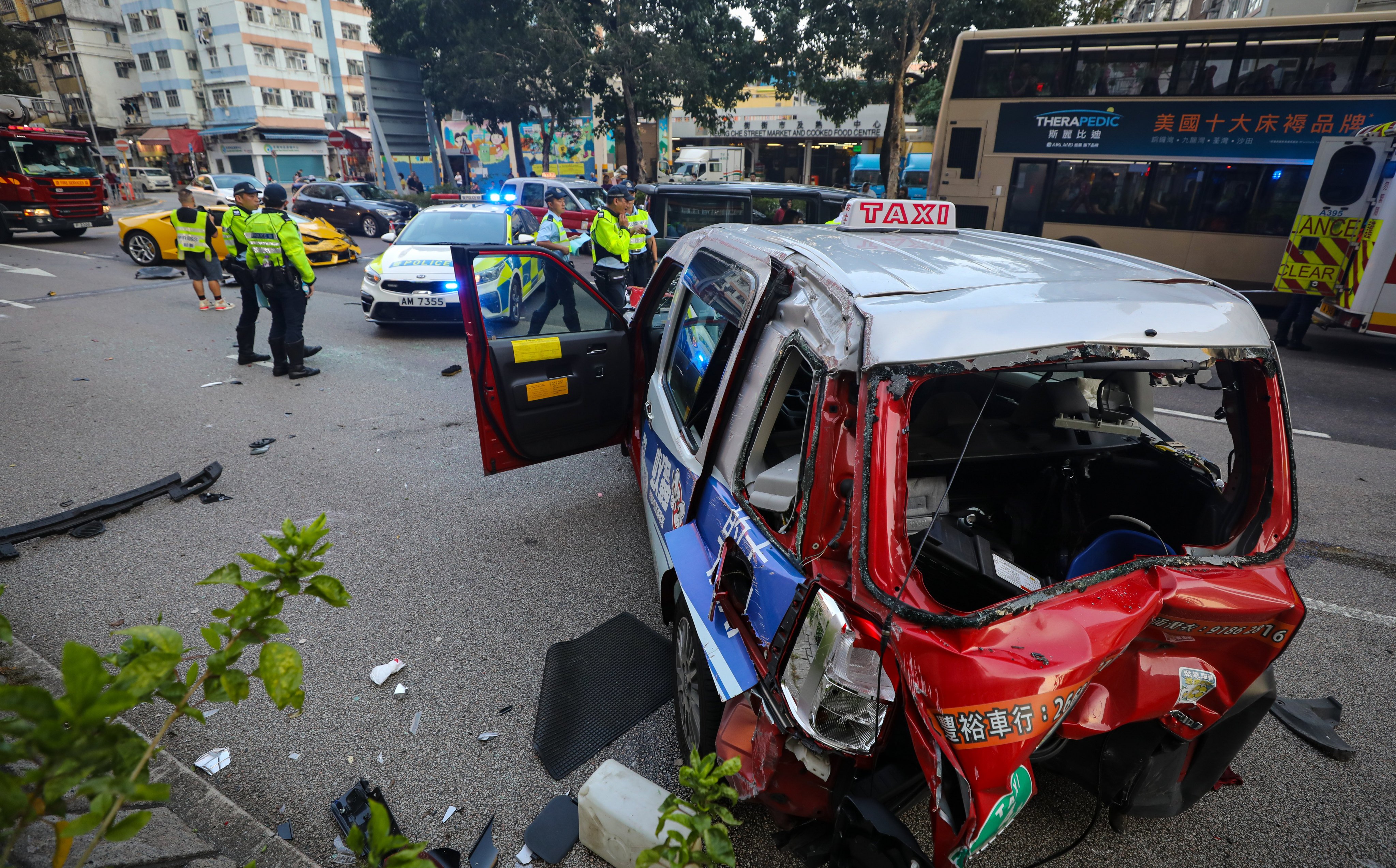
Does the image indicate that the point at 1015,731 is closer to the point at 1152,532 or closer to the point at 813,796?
the point at 813,796

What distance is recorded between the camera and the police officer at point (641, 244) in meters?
8.80

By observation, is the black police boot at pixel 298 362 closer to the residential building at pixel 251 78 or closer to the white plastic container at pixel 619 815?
the white plastic container at pixel 619 815

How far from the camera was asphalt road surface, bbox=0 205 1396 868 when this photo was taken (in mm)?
2404

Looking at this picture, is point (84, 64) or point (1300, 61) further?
point (84, 64)

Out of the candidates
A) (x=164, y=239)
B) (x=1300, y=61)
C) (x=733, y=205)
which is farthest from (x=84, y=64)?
(x=1300, y=61)

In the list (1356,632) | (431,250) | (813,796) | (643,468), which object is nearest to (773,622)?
(813,796)

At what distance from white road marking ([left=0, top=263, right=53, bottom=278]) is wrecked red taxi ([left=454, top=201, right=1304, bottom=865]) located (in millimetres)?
15353

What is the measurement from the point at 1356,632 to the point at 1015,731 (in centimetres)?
322

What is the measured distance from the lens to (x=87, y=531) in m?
4.11

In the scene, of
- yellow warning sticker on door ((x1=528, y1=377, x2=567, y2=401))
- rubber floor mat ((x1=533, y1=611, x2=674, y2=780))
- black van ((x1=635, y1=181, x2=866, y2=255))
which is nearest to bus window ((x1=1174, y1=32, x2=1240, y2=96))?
black van ((x1=635, y1=181, x2=866, y2=255))

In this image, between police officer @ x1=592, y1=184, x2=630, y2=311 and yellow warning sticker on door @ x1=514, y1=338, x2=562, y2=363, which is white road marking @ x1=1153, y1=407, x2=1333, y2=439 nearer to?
yellow warning sticker on door @ x1=514, y1=338, x2=562, y2=363

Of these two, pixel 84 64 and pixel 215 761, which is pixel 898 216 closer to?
pixel 215 761

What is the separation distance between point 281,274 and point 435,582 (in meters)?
4.72

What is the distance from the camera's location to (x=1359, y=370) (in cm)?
824
